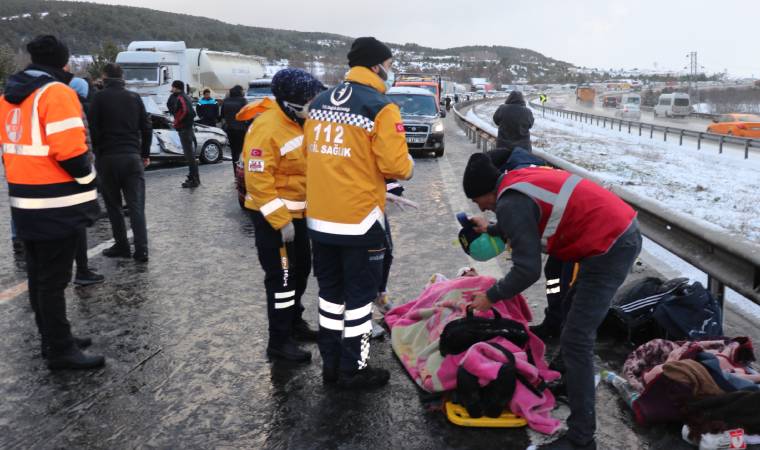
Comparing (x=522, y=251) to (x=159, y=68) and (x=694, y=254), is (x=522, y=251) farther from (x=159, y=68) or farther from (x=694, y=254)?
(x=159, y=68)

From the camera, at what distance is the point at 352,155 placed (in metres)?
3.77

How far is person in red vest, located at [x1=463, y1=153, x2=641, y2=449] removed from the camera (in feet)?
10.5

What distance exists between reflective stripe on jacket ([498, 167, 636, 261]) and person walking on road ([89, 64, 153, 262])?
5143mm

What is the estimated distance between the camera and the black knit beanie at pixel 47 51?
4.39 metres

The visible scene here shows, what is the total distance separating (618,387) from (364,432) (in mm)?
1603

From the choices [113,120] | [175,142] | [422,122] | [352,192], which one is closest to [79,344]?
[352,192]

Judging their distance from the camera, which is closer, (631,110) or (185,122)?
(185,122)

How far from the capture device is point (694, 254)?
4902mm

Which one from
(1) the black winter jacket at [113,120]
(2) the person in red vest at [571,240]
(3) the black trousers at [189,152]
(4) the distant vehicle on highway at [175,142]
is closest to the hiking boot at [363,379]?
(2) the person in red vest at [571,240]

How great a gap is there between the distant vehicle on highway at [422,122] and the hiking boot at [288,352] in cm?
1246

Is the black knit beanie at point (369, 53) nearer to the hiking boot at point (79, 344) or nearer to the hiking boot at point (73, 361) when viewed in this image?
the hiking boot at point (73, 361)

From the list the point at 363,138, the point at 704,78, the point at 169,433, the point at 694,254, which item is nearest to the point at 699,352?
the point at 694,254

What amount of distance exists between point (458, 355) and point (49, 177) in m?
2.91

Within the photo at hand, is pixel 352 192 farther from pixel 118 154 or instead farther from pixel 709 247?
pixel 118 154
